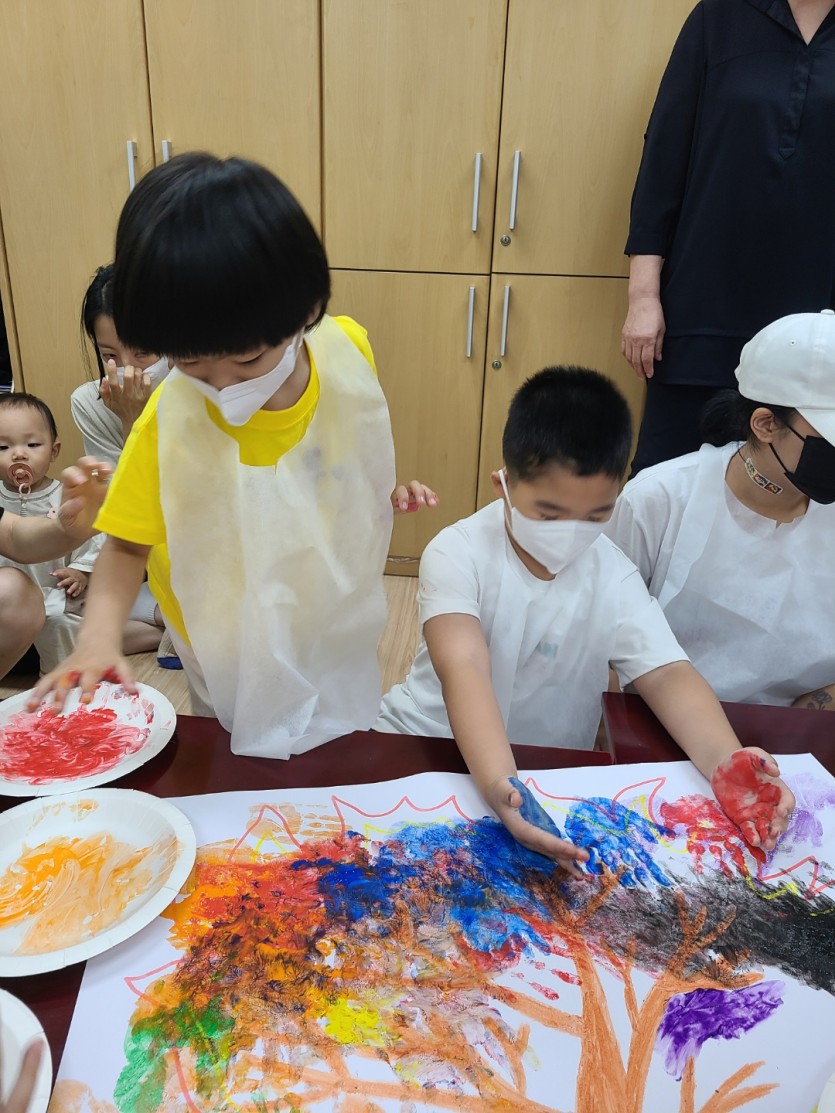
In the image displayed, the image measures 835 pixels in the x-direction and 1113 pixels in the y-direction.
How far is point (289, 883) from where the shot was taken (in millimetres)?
651

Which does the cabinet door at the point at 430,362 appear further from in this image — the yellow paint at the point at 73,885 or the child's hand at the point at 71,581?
the yellow paint at the point at 73,885

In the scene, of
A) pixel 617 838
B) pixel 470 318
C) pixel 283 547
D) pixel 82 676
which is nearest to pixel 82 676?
pixel 82 676

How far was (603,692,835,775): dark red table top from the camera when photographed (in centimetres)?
84

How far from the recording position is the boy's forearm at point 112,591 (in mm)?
789

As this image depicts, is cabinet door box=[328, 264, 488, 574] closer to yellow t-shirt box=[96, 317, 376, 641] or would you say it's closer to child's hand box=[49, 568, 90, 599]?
child's hand box=[49, 568, 90, 599]

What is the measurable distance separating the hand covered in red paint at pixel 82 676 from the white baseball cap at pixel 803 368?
35.7 inches

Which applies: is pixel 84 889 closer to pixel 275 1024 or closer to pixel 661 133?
pixel 275 1024

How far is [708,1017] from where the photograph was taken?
1.85 feet

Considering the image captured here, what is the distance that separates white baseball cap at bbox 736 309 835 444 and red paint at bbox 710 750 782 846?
0.49m

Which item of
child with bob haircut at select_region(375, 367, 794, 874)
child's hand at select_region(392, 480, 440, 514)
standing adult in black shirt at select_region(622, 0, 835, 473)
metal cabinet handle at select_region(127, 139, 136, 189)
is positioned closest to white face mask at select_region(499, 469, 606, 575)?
child with bob haircut at select_region(375, 367, 794, 874)

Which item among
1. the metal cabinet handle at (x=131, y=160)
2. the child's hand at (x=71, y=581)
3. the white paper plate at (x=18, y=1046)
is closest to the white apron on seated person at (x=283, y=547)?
the white paper plate at (x=18, y=1046)

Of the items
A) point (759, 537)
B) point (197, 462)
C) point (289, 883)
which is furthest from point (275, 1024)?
point (759, 537)

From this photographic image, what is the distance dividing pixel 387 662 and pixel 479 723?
4.63 ft

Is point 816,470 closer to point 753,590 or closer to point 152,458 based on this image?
point 753,590
